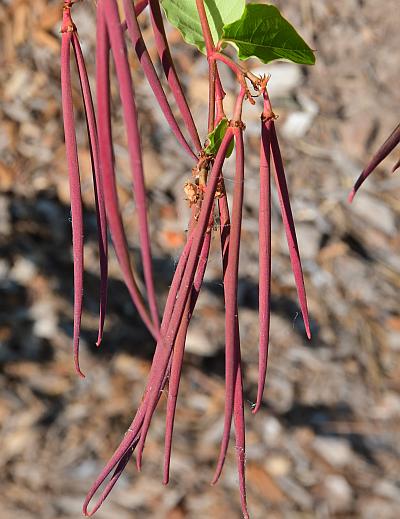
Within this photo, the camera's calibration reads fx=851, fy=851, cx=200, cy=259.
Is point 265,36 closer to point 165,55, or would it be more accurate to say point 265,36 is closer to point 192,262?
point 165,55

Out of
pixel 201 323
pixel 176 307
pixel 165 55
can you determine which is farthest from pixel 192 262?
pixel 201 323

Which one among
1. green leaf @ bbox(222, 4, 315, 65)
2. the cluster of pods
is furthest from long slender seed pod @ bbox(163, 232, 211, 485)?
green leaf @ bbox(222, 4, 315, 65)

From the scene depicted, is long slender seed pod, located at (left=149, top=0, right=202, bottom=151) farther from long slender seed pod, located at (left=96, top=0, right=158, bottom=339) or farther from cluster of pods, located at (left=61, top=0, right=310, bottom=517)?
long slender seed pod, located at (left=96, top=0, right=158, bottom=339)

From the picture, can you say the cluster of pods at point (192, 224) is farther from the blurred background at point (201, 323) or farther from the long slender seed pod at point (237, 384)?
the blurred background at point (201, 323)

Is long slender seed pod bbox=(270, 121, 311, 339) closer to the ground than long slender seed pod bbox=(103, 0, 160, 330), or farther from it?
closer to the ground

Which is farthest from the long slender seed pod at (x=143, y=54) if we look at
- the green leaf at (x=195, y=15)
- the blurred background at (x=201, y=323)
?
the blurred background at (x=201, y=323)

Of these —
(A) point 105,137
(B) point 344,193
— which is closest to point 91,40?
(B) point 344,193

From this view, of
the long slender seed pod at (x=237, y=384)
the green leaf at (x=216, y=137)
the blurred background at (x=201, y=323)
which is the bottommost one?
the blurred background at (x=201, y=323)
